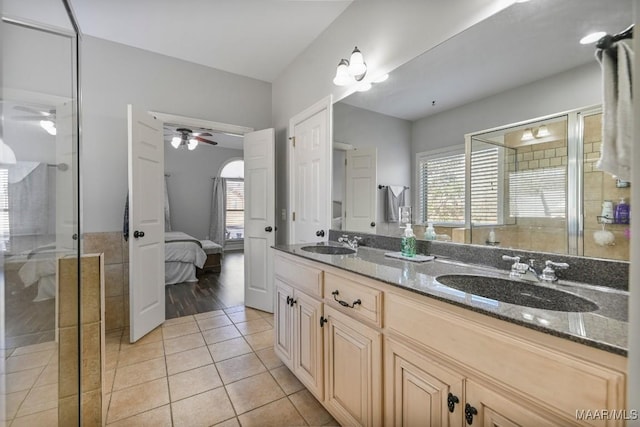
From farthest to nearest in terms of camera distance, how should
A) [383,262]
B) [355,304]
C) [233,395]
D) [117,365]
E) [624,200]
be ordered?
1. [117,365]
2. [233,395]
3. [383,262]
4. [355,304]
5. [624,200]

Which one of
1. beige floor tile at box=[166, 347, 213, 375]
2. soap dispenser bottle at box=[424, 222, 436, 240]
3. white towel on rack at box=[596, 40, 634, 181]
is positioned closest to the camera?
white towel on rack at box=[596, 40, 634, 181]

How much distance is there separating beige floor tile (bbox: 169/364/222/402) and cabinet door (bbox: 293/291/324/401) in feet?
1.98

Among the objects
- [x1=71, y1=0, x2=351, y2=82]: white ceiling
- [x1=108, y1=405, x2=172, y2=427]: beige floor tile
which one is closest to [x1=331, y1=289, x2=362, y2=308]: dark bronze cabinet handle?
[x1=108, y1=405, x2=172, y2=427]: beige floor tile

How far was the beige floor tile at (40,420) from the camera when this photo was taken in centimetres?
109

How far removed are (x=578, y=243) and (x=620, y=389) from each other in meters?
0.67

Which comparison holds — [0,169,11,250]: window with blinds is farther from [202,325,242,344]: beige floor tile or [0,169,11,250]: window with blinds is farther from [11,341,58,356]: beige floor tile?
[202,325,242,344]: beige floor tile

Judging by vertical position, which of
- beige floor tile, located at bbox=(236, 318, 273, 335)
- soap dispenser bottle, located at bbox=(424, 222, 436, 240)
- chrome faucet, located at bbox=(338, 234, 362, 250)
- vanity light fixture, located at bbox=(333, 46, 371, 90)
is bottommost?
beige floor tile, located at bbox=(236, 318, 273, 335)

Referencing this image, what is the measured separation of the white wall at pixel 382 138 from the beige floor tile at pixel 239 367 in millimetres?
1336

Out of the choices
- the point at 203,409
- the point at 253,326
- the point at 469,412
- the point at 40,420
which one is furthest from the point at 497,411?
the point at 253,326

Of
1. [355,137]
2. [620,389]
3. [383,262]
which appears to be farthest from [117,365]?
[620,389]

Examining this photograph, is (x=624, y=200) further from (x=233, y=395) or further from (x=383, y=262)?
(x=233, y=395)

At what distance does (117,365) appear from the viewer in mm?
2010

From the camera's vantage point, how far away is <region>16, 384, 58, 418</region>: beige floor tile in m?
1.12

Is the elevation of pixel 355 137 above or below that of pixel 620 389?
above
